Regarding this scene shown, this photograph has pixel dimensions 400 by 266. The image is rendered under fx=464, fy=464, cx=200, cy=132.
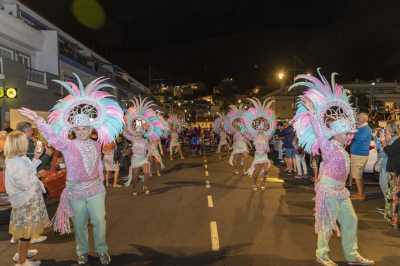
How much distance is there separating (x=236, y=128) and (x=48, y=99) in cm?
1170

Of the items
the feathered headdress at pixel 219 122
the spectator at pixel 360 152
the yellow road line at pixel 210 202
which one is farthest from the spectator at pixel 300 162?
the feathered headdress at pixel 219 122

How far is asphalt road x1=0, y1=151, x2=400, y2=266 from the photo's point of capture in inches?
266

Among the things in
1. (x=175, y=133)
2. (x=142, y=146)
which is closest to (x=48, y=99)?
(x=175, y=133)

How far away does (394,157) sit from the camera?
842 cm

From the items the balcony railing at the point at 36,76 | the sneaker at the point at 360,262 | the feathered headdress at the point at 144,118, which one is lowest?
the sneaker at the point at 360,262

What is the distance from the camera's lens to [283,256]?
6754 millimetres

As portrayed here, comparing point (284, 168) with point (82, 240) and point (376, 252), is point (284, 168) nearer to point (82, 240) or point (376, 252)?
point (376, 252)

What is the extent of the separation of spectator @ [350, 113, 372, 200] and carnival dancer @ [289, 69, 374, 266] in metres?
4.85

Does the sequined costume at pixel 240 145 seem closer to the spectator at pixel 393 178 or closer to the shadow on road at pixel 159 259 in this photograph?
the spectator at pixel 393 178

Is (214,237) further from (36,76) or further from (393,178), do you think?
(36,76)

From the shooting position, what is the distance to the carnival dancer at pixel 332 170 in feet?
20.3

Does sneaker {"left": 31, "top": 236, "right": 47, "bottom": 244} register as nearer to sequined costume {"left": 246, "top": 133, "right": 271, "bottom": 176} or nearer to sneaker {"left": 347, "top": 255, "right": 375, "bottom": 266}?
sneaker {"left": 347, "top": 255, "right": 375, "bottom": 266}

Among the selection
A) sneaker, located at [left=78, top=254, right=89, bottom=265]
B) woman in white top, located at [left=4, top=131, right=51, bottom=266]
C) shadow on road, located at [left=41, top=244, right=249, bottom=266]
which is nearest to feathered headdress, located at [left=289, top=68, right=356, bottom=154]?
shadow on road, located at [left=41, top=244, right=249, bottom=266]

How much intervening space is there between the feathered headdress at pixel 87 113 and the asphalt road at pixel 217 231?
1.89m
